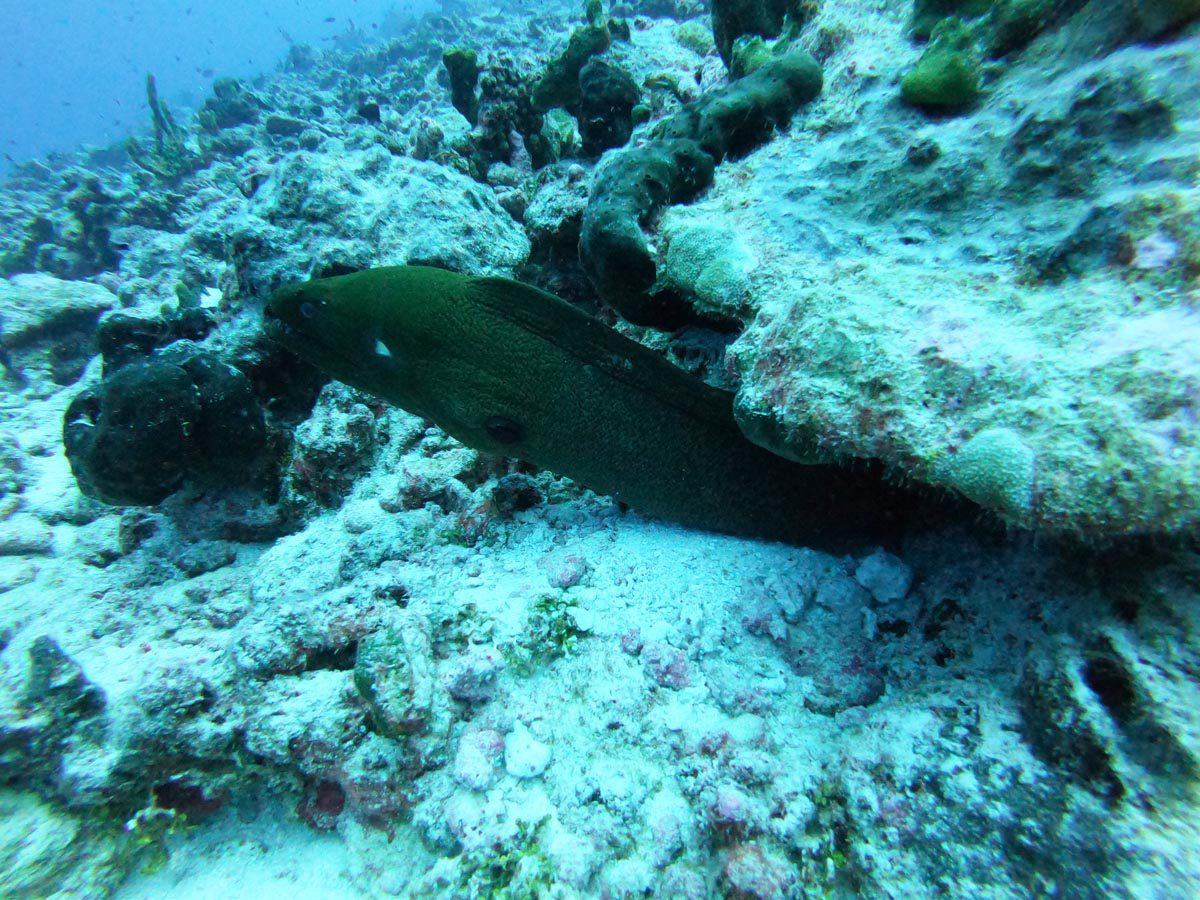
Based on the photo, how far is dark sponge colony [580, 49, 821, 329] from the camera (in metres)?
3.03

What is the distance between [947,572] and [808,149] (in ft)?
7.82

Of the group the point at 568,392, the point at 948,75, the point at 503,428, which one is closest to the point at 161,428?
the point at 503,428

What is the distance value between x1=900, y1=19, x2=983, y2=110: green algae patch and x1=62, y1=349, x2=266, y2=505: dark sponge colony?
13.9ft

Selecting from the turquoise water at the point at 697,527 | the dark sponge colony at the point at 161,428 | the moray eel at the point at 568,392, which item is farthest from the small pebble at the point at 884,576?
the dark sponge colony at the point at 161,428

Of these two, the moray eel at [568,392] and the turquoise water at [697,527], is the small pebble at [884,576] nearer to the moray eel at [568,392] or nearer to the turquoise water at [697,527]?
the turquoise water at [697,527]

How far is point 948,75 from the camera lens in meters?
2.51

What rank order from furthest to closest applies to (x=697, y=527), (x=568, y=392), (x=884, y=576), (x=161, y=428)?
(x=161, y=428) → (x=697, y=527) → (x=568, y=392) → (x=884, y=576)

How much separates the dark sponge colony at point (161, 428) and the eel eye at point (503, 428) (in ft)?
6.00

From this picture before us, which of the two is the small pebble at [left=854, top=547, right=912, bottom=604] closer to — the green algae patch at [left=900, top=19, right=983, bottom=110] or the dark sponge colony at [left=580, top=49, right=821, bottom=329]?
the dark sponge colony at [left=580, top=49, right=821, bottom=329]

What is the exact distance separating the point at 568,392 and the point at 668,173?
1.45m

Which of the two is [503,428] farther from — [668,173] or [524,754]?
[668,173]

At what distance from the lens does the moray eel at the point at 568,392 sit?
2891 millimetres

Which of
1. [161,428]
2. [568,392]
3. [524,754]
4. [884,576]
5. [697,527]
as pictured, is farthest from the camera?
[161,428]

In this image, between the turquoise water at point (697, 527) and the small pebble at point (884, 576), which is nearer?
the turquoise water at point (697, 527)
